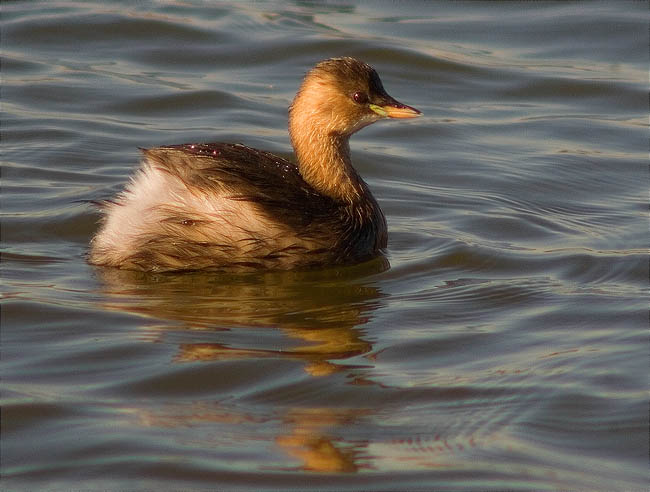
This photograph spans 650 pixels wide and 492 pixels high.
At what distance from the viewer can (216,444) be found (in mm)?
4773

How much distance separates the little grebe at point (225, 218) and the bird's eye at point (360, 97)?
0.16 meters

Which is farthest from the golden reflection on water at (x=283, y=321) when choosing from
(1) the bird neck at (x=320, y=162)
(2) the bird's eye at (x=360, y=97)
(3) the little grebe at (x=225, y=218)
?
(2) the bird's eye at (x=360, y=97)

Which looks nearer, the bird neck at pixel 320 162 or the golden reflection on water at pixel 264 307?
the golden reflection on water at pixel 264 307

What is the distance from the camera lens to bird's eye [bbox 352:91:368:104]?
7215mm

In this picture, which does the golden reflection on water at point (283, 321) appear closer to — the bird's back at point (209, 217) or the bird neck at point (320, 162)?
the bird's back at point (209, 217)

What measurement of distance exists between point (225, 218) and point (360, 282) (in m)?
0.81

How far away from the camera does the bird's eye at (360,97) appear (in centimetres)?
721

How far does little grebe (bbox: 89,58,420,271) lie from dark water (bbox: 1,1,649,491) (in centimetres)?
12

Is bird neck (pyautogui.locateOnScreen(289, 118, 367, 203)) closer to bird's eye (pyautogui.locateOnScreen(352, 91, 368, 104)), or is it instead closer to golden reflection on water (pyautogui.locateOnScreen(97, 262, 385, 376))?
bird's eye (pyautogui.locateOnScreen(352, 91, 368, 104))

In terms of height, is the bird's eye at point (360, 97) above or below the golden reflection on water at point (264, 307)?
above

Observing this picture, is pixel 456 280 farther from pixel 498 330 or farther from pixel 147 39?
pixel 147 39

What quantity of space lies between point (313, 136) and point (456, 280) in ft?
3.73

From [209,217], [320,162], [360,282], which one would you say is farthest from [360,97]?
[209,217]

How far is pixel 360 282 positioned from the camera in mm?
6867
